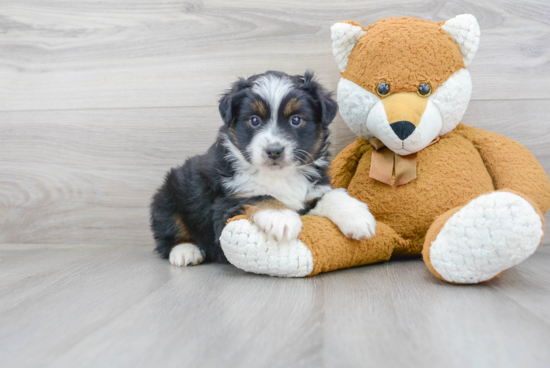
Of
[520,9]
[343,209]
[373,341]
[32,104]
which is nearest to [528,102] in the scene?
[520,9]

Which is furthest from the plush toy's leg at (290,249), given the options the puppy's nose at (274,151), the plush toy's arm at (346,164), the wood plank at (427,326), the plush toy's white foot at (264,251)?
the plush toy's arm at (346,164)

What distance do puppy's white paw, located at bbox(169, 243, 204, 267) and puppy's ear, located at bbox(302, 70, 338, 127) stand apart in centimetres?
89

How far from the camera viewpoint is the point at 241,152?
1951 mm

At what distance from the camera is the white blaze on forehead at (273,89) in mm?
1876

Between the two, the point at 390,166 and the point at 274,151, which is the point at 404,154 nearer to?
the point at 390,166

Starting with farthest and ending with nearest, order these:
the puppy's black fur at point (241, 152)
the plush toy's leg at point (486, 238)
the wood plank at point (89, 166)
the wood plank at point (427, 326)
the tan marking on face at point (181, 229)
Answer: the wood plank at point (89, 166), the tan marking on face at point (181, 229), the puppy's black fur at point (241, 152), the plush toy's leg at point (486, 238), the wood plank at point (427, 326)

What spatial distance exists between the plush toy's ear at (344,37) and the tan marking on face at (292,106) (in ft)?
1.41

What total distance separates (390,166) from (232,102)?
0.78 meters

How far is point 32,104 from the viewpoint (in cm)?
284

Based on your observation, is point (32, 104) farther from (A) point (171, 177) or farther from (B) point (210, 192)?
(B) point (210, 192)

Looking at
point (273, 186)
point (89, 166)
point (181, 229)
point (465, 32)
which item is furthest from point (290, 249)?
point (89, 166)

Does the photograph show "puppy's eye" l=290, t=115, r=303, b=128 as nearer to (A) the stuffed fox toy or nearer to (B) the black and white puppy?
(B) the black and white puppy

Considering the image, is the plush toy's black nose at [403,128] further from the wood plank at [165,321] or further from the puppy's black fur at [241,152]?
the wood plank at [165,321]

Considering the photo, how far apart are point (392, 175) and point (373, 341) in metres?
1.08
